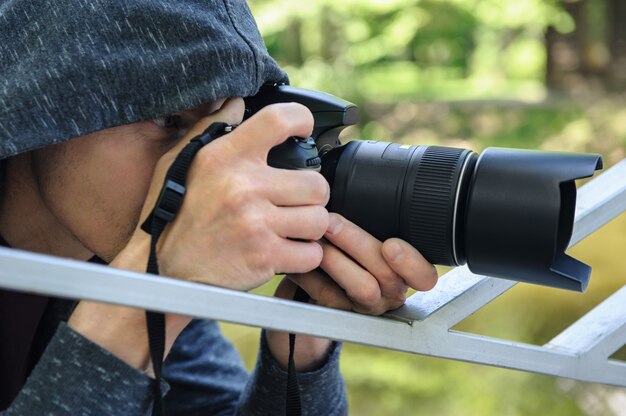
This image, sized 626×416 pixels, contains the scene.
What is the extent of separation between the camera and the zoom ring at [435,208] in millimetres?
751

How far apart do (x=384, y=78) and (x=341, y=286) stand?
8.27 m

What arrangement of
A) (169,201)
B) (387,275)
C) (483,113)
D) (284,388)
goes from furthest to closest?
1. (483,113)
2. (284,388)
3. (387,275)
4. (169,201)

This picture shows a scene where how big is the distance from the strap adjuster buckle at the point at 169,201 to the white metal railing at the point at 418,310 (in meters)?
0.10

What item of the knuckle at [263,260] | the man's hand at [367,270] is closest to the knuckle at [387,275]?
the man's hand at [367,270]

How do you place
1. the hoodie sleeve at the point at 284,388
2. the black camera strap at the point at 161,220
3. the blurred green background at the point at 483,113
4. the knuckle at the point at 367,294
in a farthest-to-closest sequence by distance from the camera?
the blurred green background at the point at 483,113, the hoodie sleeve at the point at 284,388, the knuckle at the point at 367,294, the black camera strap at the point at 161,220

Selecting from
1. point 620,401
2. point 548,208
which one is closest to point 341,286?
point 548,208

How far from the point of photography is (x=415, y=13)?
548cm

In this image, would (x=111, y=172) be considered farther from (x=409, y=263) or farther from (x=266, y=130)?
(x=409, y=263)

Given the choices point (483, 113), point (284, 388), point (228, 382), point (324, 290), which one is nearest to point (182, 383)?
point (228, 382)

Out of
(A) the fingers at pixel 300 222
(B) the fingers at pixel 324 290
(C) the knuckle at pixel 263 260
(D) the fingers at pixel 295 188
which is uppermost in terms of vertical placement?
(D) the fingers at pixel 295 188

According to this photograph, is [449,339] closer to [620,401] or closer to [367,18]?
[620,401]

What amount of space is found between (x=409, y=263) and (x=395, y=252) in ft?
0.05

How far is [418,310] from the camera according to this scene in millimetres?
759

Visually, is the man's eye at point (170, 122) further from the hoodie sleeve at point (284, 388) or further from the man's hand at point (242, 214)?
the hoodie sleeve at point (284, 388)
